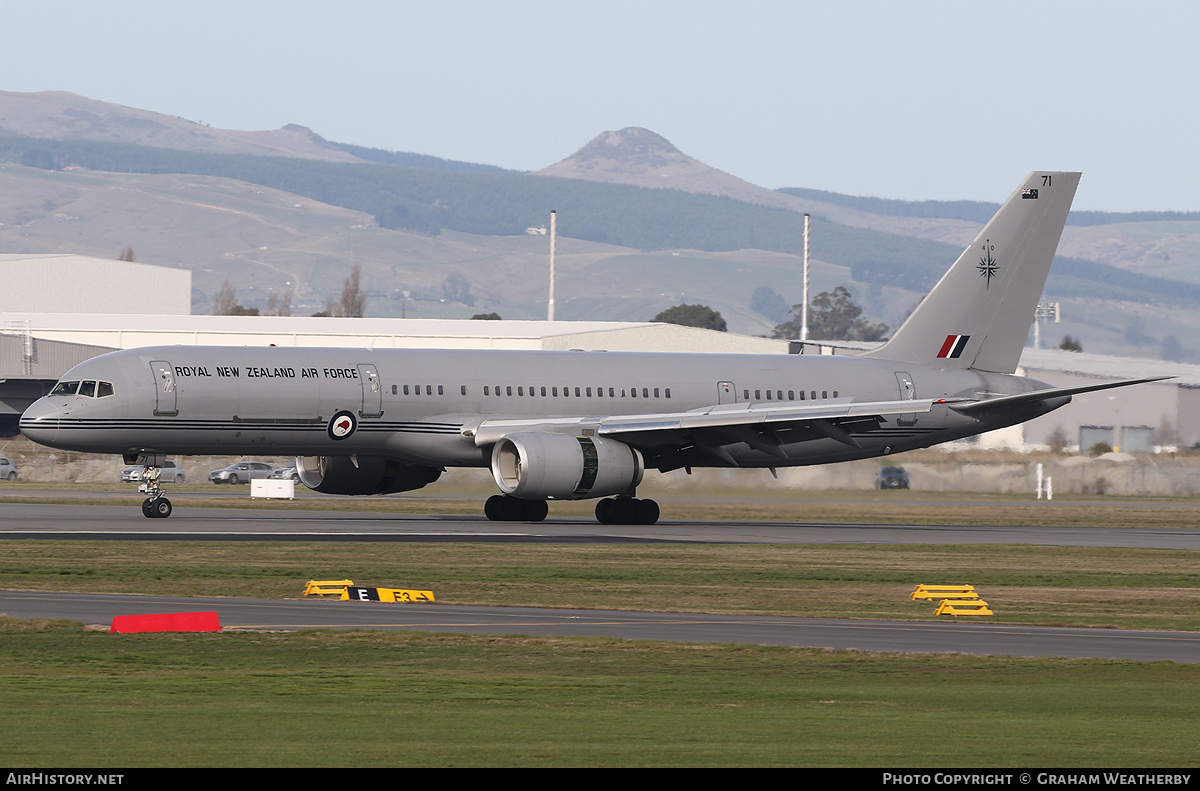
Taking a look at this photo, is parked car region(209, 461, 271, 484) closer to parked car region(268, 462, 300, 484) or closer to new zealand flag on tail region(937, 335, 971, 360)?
parked car region(268, 462, 300, 484)

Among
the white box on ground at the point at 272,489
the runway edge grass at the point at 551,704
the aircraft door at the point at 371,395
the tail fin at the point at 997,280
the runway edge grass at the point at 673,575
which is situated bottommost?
the white box on ground at the point at 272,489

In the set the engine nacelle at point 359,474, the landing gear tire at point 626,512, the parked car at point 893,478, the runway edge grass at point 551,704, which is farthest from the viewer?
the parked car at point 893,478

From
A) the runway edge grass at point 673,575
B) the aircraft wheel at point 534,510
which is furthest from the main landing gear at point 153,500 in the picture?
the aircraft wheel at point 534,510

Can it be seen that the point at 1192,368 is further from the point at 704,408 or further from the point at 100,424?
the point at 100,424

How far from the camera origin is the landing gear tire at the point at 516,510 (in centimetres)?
4750

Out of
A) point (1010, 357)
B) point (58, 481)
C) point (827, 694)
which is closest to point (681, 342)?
point (58, 481)

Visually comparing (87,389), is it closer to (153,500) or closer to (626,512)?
(153,500)

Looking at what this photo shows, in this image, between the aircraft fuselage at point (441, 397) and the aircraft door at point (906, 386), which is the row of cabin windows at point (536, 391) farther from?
the aircraft door at point (906, 386)

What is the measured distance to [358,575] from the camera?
29281mm

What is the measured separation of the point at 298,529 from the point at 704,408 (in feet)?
46.3

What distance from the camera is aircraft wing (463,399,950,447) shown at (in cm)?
4569

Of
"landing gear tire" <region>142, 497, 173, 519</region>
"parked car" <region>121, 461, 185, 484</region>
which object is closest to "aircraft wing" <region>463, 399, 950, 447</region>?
"landing gear tire" <region>142, 497, 173, 519</region>

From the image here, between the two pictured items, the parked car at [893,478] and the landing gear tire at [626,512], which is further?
the parked car at [893,478]

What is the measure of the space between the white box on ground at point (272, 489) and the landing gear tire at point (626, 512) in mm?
19799
